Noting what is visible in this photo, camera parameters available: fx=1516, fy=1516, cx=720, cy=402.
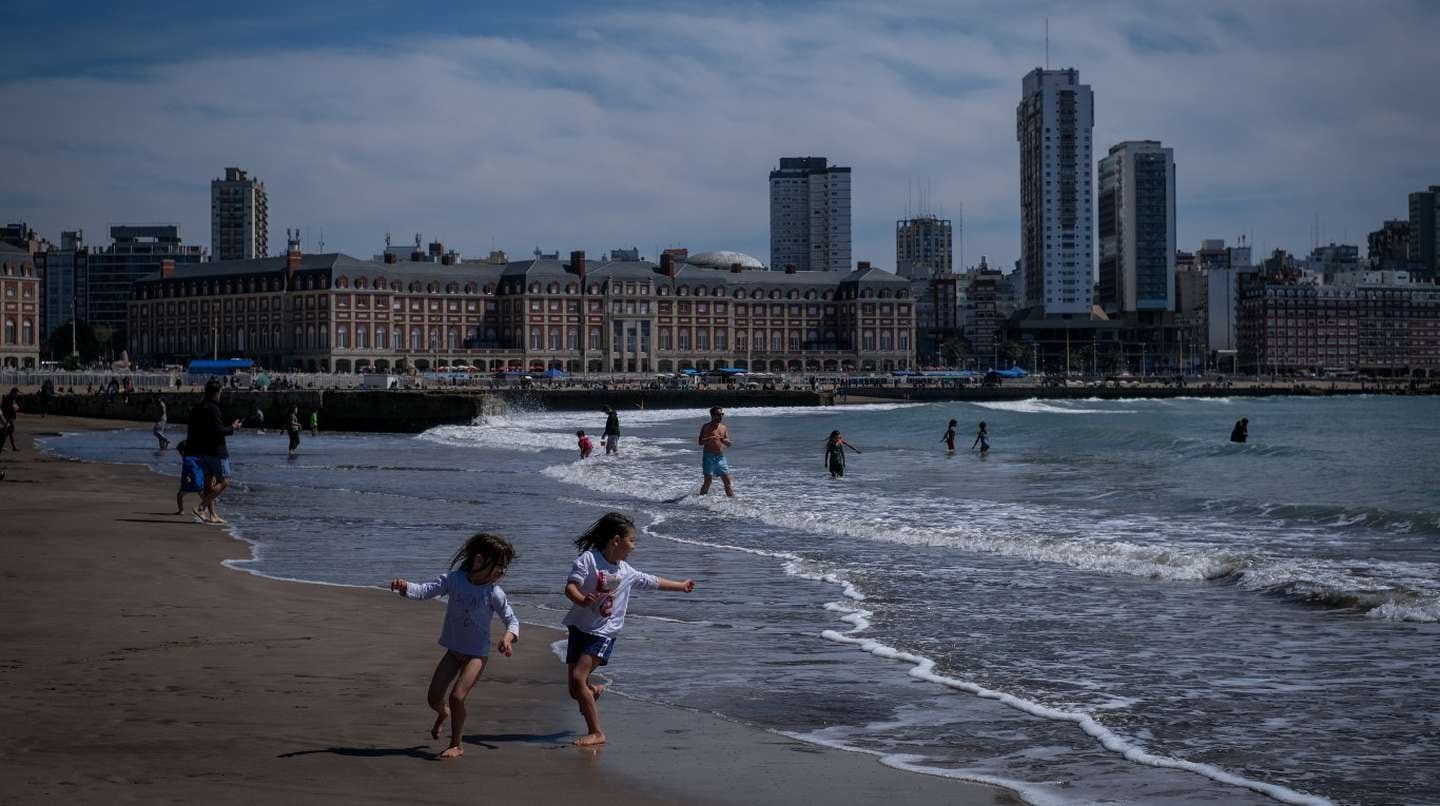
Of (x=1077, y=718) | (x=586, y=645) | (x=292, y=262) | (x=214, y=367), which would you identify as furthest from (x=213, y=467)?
(x=292, y=262)

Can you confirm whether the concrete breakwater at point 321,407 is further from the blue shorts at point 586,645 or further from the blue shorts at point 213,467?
the blue shorts at point 586,645

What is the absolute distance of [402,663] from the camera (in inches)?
377

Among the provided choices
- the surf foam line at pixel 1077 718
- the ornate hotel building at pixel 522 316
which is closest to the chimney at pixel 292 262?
the ornate hotel building at pixel 522 316

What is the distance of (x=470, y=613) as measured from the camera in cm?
762

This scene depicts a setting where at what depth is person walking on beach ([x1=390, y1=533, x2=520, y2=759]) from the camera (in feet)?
24.7

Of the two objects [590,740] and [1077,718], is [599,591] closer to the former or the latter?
[590,740]

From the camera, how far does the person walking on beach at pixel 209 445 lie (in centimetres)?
1834

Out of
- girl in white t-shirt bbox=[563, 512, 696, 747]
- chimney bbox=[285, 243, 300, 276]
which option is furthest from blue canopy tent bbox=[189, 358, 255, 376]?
girl in white t-shirt bbox=[563, 512, 696, 747]

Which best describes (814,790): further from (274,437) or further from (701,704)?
(274,437)

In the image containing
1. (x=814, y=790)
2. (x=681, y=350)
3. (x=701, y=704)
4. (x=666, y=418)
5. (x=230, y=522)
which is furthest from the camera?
(x=681, y=350)

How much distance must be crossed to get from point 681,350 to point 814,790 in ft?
469

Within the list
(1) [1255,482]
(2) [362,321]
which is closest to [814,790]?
(1) [1255,482]

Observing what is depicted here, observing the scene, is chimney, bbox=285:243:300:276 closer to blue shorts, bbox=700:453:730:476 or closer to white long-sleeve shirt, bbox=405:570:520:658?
blue shorts, bbox=700:453:730:476

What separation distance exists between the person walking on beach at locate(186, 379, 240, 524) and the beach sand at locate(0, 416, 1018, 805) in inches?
238
